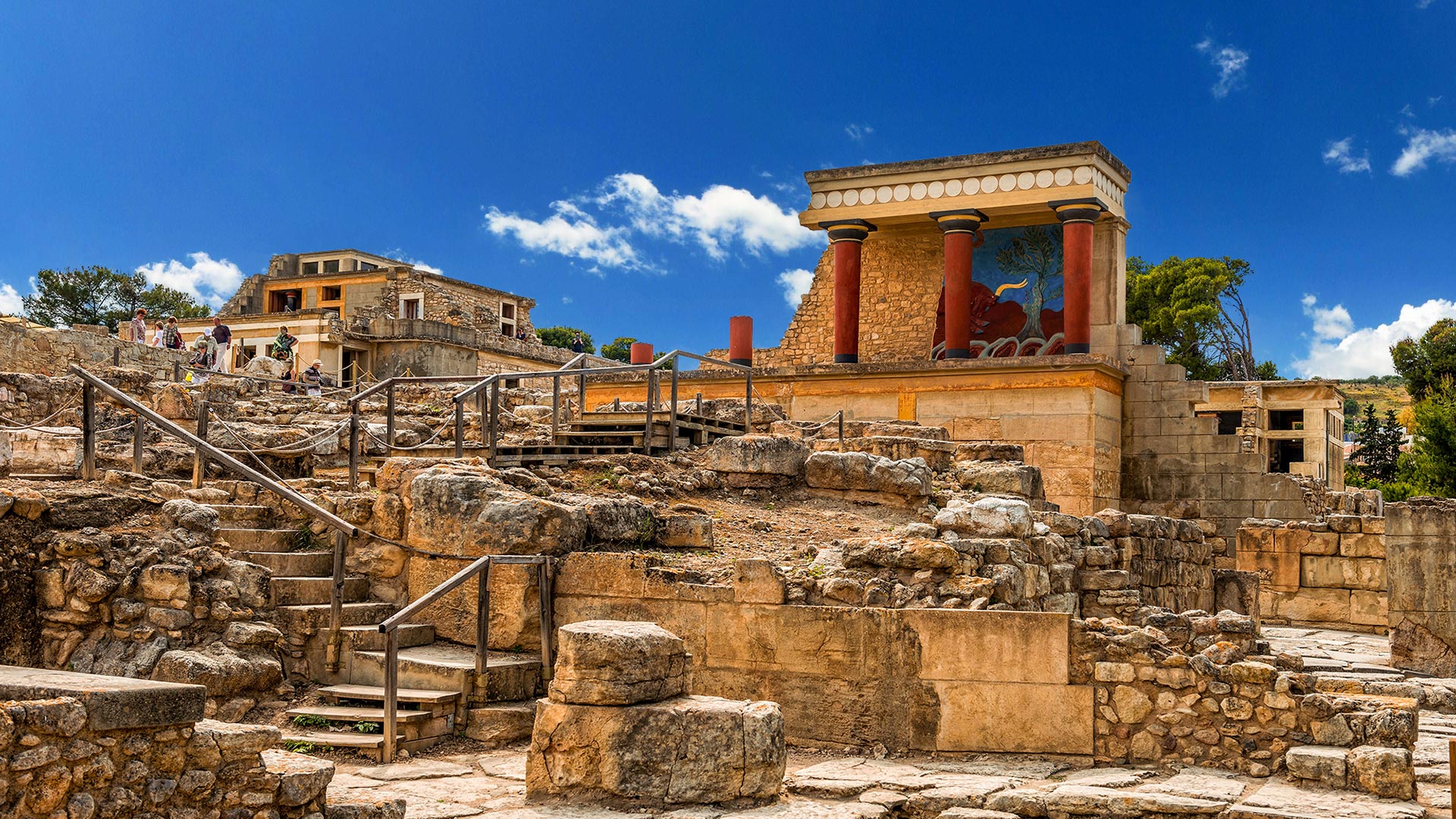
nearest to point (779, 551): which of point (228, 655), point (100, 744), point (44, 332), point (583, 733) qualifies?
point (583, 733)

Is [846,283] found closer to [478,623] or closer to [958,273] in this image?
[958,273]

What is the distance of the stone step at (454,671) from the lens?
8.01 metres

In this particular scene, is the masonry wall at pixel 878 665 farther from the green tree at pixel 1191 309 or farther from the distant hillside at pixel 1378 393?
the distant hillside at pixel 1378 393

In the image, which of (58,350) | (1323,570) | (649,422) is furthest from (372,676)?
(58,350)

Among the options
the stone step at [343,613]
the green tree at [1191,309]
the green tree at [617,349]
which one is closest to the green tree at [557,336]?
the green tree at [617,349]

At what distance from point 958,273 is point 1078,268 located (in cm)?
183

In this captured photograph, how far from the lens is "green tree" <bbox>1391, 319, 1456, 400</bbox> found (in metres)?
42.6

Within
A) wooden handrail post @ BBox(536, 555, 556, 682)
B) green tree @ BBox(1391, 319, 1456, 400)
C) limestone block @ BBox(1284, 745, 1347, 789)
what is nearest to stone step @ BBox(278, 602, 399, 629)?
wooden handrail post @ BBox(536, 555, 556, 682)

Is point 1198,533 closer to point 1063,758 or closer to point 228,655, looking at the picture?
point 1063,758

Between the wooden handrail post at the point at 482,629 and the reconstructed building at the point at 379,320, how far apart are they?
21745 millimetres

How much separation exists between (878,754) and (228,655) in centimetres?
415

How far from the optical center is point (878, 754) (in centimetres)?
795

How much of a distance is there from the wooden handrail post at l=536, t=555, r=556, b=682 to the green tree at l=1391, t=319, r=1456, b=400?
40.1m

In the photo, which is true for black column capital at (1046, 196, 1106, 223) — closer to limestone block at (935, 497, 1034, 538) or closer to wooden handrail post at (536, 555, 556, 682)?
limestone block at (935, 497, 1034, 538)
